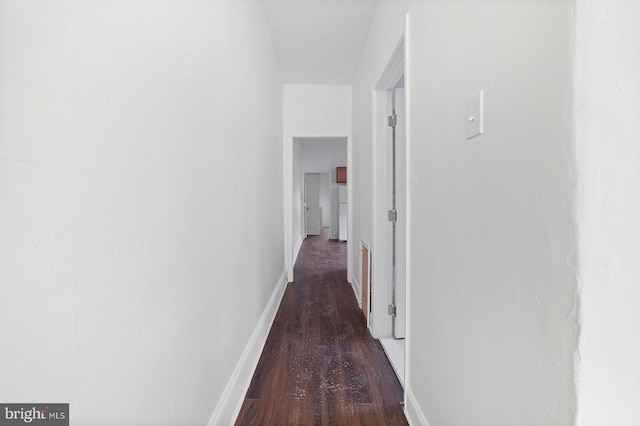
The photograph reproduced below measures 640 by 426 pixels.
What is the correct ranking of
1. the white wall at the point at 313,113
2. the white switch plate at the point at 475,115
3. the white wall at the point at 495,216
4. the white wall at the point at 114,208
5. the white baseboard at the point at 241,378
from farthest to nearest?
the white wall at the point at 313,113 < the white baseboard at the point at 241,378 < the white switch plate at the point at 475,115 < the white wall at the point at 495,216 < the white wall at the point at 114,208

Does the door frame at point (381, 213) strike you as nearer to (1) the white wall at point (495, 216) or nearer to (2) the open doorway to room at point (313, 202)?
(1) the white wall at point (495, 216)

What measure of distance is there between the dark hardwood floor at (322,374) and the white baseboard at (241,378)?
43 mm

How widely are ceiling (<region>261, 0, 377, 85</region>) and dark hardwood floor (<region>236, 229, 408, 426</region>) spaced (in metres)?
2.55

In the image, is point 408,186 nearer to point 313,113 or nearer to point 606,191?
point 606,191

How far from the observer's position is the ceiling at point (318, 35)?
2.25 m

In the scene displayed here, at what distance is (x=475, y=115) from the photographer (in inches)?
35.0

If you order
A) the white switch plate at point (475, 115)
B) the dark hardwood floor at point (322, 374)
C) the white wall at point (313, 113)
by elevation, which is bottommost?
the dark hardwood floor at point (322, 374)

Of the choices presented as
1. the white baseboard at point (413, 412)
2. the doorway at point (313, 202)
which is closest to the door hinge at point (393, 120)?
the white baseboard at point (413, 412)

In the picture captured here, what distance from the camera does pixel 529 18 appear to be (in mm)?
664

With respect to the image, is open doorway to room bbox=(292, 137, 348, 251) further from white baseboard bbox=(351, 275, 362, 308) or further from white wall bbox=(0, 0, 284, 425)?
white wall bbox=(0, 0, 284, 425)

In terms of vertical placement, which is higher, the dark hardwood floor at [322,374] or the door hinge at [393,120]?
the door hinge at [393,120]

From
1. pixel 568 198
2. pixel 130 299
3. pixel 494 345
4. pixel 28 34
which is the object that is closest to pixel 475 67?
pixel 568 198

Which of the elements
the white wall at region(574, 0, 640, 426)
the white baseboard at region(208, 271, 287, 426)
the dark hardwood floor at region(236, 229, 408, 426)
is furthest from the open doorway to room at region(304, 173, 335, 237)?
the white wall at region(574, 0, 640, 426)

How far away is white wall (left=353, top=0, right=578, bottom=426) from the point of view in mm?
603
